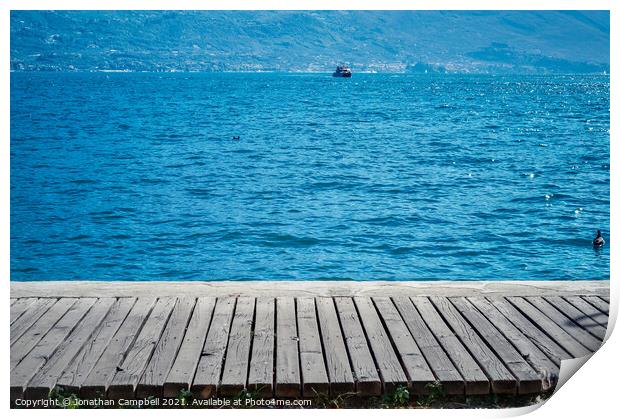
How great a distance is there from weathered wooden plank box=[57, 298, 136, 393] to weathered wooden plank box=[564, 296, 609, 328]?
2155 millimetres

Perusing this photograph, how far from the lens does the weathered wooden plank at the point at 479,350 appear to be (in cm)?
278

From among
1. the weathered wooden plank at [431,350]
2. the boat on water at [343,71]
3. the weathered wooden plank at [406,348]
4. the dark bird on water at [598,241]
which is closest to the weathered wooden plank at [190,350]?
the weathered wooden plank at [406,348]

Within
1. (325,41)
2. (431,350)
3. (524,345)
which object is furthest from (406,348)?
(325,41)

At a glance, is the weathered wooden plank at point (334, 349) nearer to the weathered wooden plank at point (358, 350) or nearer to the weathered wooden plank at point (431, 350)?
the weathered wooden plank at point (358, 350)

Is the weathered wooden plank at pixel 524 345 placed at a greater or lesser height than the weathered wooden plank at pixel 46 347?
greater

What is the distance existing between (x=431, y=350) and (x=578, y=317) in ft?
2.77

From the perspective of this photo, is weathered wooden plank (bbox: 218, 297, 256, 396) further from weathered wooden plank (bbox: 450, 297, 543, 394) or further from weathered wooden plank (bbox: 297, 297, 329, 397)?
weathered wooden plank (bbox: 450, 297, 543, 394)

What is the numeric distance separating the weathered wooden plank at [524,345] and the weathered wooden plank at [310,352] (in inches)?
32.2

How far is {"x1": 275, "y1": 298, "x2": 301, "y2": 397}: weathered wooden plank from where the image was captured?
8.97 ft

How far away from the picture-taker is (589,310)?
3.52 meters

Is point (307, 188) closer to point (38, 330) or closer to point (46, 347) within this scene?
point (38, 330)

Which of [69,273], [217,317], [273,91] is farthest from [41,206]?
[273,91]
